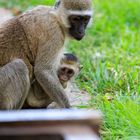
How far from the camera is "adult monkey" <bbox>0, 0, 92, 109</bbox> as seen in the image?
21.2 feet

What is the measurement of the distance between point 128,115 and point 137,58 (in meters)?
2.73

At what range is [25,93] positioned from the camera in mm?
6539

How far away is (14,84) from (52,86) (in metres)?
0.43

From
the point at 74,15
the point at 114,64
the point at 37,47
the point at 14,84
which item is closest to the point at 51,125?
the point at 14,84

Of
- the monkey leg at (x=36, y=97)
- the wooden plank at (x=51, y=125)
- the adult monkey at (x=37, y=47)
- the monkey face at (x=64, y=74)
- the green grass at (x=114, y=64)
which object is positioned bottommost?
the green grass at (x=114, y=64)

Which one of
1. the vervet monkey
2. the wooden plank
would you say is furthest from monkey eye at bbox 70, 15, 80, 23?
the wooden plank

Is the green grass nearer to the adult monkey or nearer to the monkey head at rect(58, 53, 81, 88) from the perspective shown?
the monkey head at rect(58, 53, 81, 88)

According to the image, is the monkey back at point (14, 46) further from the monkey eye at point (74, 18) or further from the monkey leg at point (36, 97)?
the monkey eye at point (74, 18)

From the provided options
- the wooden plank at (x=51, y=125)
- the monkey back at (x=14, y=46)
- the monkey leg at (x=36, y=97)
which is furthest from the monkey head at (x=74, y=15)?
the wooden plank at (x=51, y=125)

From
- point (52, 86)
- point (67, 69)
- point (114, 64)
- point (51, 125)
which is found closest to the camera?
point (51, 125)

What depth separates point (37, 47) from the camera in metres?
6.70

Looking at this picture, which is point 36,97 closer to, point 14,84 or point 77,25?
point 14,84

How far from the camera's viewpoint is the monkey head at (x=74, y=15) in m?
6.89

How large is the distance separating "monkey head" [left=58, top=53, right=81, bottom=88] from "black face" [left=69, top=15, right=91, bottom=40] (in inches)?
14.3
